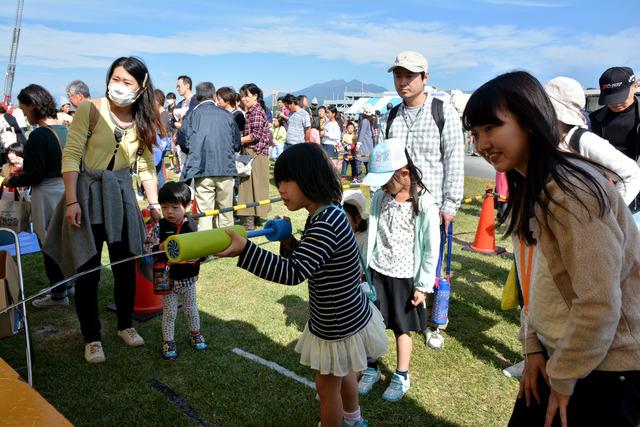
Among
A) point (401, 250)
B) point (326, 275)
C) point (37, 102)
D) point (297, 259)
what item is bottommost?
point (401, 250)

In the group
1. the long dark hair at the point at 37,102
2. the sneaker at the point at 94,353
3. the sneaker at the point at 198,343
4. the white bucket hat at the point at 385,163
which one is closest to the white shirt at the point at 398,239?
the white bucket hat at the point at 385,163

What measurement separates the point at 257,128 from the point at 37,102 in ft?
12.8

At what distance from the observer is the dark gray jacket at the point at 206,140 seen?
661cm

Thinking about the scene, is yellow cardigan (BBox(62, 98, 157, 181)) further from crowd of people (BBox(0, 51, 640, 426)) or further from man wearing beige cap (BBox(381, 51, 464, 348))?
man wearing beige cap (BBox(381, 51, 464, 348))

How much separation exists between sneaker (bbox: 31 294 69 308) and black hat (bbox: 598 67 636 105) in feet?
18.4

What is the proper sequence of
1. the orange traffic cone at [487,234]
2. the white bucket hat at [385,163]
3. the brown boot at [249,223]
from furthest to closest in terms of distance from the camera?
the brown boot at [249,223], the orange traffic cone at [487,234], the white bucket hat at [385,163]

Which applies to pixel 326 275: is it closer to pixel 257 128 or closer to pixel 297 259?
pixel 297 259

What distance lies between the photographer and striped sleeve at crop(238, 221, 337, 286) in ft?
6.22

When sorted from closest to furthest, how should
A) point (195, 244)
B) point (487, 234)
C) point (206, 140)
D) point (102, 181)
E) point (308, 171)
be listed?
point (195, 244) < point (308, 171) < point (102, 181) < point (206, 140) < point (487, 234)

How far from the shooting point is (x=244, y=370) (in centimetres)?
368

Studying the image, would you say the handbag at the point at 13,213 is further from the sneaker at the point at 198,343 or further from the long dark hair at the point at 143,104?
the sneaker at the point at 198,343

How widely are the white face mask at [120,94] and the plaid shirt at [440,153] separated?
2156mm

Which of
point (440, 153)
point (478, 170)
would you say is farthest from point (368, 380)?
point (478, 170)

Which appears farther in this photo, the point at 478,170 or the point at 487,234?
Result: the point at 478,170
